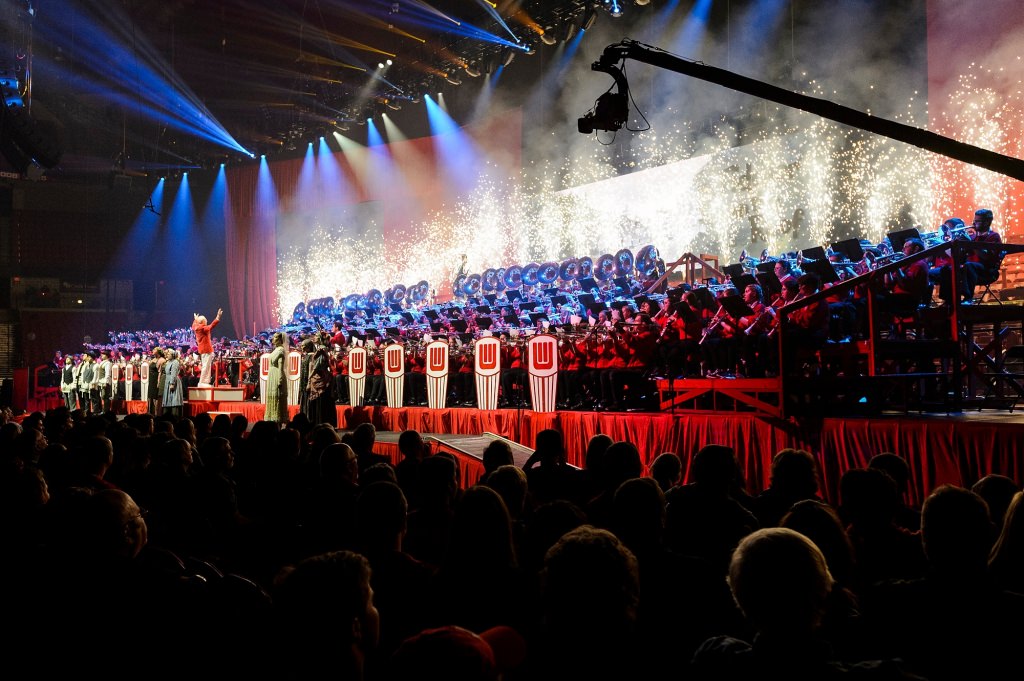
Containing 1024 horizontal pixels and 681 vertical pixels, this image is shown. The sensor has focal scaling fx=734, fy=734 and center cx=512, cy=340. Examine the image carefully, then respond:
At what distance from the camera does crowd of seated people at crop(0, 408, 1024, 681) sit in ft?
5.10

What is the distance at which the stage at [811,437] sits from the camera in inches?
229

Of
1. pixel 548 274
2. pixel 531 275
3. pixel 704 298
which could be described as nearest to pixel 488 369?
pixel 704 298

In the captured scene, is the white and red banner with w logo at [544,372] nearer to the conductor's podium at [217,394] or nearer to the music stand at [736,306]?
the music stand at [736,306]

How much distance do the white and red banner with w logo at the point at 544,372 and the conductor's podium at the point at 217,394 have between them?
962cm

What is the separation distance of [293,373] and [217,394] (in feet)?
15.3

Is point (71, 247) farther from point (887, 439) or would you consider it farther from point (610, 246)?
point (887, 439)

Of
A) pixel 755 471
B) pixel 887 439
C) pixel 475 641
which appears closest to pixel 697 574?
pixel 475 641

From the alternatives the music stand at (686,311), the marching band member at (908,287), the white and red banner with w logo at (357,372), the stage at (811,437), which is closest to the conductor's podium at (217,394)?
the white and red banner with w logo at (357,372)

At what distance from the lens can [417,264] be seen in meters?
Result: 24.7

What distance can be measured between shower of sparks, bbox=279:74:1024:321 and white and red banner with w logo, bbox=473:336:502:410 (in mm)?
8252

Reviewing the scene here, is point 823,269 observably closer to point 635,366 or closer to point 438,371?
point 635,366

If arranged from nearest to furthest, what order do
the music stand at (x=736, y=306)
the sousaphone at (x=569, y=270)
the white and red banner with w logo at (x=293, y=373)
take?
1. the music stand at (x=736, y=306)
2. the white and red banner with w logo at (x=293, y=373)
3. the sousaphone at (x=569, y=270)

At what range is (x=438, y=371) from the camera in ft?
38.0

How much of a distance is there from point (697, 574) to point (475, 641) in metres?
1.51
